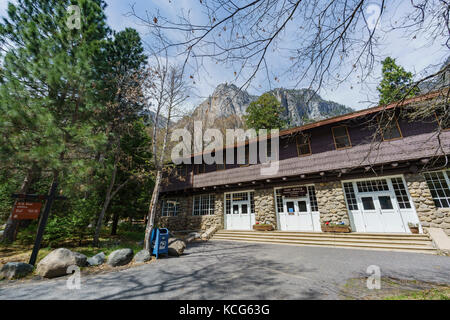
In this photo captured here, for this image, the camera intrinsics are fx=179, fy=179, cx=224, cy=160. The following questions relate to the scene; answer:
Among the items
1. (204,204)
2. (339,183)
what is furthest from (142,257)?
(339,183)

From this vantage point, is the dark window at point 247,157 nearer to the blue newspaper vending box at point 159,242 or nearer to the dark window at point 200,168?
the dark window at point 200,168

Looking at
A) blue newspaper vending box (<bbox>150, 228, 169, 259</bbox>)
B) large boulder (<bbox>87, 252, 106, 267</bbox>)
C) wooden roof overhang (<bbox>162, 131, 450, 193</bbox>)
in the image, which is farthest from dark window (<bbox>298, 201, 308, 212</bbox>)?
large boulder (<bbox>87, 252, 106, 267</bbox>)

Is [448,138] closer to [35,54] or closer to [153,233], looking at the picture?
[153,233]

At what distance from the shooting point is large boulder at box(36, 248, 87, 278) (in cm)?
471

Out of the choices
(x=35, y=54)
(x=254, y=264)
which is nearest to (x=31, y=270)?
(x=254, y=264)

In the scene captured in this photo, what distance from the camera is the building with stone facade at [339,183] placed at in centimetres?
783

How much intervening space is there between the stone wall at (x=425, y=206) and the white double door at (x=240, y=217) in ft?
26.1

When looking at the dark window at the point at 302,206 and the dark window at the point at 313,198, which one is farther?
the dark window at the point at 302,206

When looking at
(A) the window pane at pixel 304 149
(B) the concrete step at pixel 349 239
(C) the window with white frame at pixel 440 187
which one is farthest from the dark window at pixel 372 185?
(A) the window pane at pixel 304 149

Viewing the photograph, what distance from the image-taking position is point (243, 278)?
434 cm

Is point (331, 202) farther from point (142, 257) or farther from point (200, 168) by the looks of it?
point (200, 168)

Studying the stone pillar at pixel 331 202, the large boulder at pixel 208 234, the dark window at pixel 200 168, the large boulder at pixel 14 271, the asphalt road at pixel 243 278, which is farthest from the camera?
the dark window at pixel 200 168

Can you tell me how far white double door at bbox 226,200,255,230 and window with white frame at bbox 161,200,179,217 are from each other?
5.18 meters

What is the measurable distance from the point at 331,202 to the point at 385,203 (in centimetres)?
226
